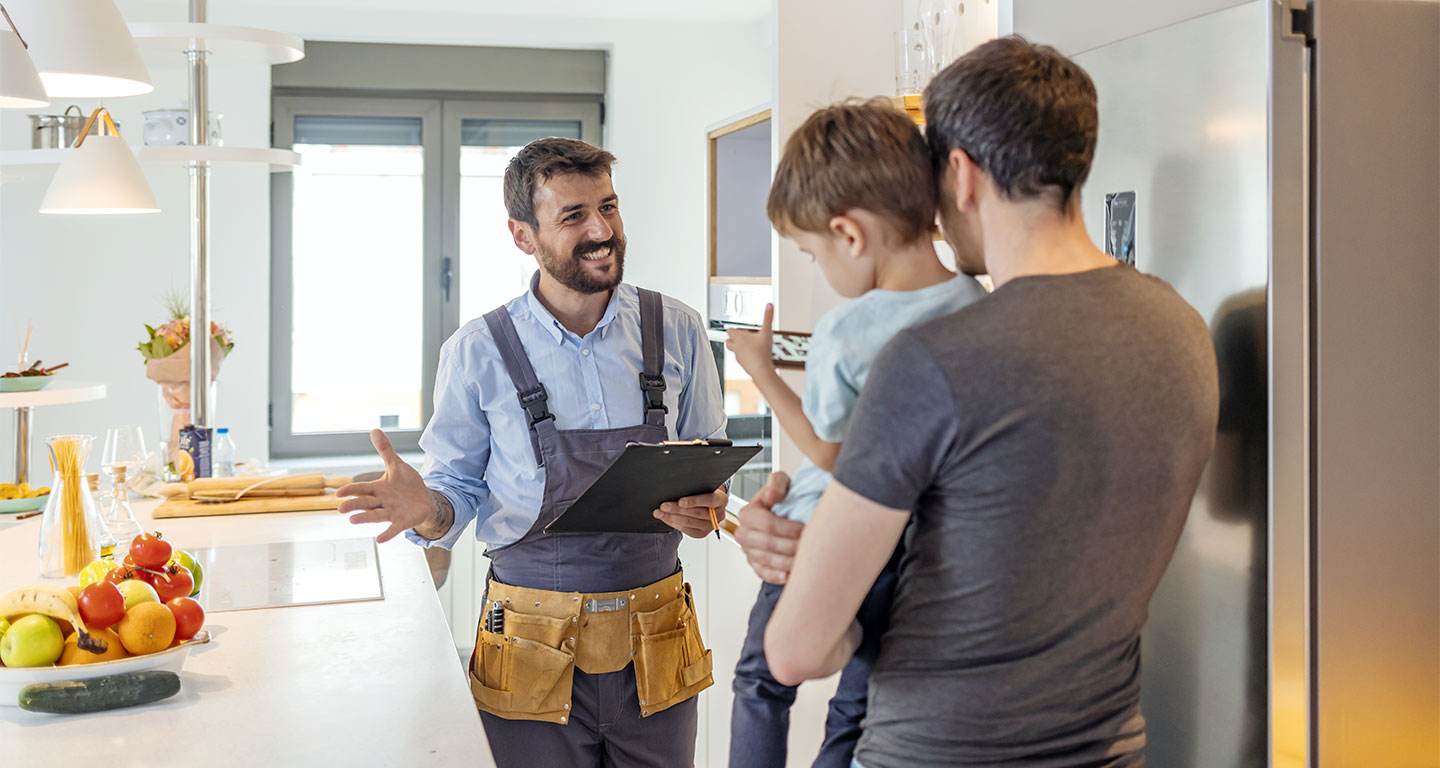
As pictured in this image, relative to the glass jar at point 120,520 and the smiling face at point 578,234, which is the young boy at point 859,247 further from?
the glass jar at point 120,520

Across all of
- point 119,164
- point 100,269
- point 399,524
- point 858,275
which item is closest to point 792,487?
point 858,275

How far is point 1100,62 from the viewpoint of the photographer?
1.46 m

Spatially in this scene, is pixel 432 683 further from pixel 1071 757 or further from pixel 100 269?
pixel 100 269

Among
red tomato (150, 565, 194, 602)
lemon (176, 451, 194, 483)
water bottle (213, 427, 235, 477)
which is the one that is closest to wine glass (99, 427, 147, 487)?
lemon (176, 451, 194, 483)

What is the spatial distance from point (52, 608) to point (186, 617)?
0.53 feet

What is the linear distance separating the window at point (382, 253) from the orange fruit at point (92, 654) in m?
3.44

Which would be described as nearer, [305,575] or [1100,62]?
[1100,62]

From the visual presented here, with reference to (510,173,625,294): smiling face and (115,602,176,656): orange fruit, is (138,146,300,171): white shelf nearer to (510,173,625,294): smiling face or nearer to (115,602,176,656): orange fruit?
(510,173,625,294): smiling face

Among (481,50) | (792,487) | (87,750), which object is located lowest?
(87,750)

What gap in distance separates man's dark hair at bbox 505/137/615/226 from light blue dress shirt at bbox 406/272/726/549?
16 centimetres

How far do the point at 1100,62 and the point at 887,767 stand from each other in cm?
95

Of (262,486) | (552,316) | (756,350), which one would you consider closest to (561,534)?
(552,316)

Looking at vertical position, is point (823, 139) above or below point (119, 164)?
below

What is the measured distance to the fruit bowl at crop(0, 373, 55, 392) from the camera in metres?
2.89
